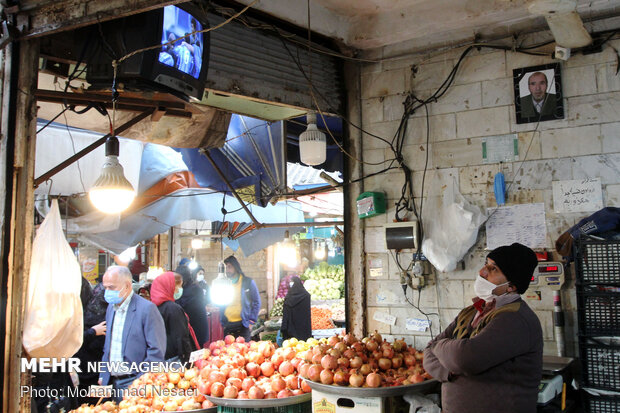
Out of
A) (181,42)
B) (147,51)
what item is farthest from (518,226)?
(147,51)

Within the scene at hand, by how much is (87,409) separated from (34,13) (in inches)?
123

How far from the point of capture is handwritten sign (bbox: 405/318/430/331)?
193 inches

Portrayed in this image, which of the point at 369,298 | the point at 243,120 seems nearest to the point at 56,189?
the point at 243,120

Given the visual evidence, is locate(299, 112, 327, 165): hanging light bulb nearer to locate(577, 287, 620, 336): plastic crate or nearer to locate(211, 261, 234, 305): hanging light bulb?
locate(577, 287, 620, 336): plastic crate

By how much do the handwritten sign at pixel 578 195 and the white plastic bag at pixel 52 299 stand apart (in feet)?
12.8

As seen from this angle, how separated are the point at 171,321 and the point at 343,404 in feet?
10.3

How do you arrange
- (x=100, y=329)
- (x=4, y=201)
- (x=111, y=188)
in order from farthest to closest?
(x=100, y=329)
(x=111, y=188)
(x=4, y=201)

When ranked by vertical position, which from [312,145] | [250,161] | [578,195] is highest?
[250,161]

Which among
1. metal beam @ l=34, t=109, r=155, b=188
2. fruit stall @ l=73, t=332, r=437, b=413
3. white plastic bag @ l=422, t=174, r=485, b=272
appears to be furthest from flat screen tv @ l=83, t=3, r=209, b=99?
white plastic bag @ l=422, t=174, r=485, b=272

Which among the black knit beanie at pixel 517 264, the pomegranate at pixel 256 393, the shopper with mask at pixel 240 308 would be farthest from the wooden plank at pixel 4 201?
the shopper with mask at pixel 240 308

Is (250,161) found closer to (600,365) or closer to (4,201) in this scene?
(4,201)

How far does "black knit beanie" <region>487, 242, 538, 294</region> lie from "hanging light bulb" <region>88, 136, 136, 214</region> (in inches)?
103

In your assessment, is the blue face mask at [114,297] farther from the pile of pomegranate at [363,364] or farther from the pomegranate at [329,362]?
the pomegranate at [329,362]

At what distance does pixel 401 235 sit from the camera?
194 inches
